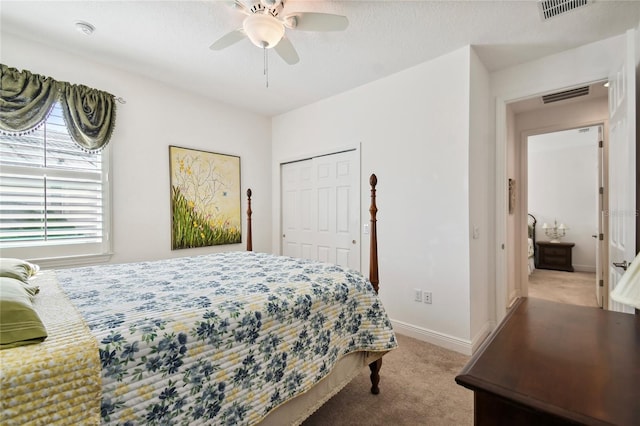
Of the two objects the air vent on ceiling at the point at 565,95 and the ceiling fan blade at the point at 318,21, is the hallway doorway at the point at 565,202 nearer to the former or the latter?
the air vent on ceiling at the point at 565,95

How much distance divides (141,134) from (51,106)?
708 millimetres

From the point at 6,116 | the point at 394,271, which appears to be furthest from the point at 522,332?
the point at 6,116

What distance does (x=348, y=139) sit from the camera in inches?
133

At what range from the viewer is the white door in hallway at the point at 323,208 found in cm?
340

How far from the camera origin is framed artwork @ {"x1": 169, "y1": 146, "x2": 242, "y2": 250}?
325 cm

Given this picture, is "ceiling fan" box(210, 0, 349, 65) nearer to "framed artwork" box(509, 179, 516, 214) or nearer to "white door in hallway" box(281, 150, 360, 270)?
"white door in hallway" box(281, 150, 360, 270)

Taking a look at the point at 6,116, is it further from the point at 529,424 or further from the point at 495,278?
the point at 495,278

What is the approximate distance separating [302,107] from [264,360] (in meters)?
3.38

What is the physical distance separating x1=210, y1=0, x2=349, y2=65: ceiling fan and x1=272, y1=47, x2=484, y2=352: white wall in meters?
1.33

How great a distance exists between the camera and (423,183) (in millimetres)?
2789

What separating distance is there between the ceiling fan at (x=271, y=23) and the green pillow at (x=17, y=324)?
68.4 inches

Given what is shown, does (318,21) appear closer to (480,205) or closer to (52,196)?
(480,205)

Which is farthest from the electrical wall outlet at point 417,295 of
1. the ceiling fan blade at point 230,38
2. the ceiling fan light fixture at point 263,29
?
the ceiling fan blade at point 230,38

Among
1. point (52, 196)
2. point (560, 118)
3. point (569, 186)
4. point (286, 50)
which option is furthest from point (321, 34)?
point (569, 186)
